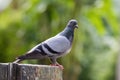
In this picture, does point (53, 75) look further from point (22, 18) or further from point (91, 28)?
point (22, 18)

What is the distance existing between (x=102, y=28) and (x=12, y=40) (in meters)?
1.73

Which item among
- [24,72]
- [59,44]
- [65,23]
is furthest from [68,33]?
[65,23]

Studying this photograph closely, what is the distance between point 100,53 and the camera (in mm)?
9898

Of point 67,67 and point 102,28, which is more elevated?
point 102,28

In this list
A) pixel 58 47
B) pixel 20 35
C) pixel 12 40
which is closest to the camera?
pixel 58 47

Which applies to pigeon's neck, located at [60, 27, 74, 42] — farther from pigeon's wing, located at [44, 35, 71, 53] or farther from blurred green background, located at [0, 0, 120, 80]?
blurred green background, located at [0, 0, 120, 80]

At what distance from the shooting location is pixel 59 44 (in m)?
2.21

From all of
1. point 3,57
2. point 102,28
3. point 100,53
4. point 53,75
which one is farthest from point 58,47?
point 100,53

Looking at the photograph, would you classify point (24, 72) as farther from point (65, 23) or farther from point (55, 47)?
point (65, 23)

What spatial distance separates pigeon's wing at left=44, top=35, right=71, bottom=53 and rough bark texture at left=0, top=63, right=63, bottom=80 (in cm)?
18

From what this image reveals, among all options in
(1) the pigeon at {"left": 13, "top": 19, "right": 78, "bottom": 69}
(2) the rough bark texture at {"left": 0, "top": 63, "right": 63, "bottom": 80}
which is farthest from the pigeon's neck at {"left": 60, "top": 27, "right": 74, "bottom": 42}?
(2) the rough bark texture at {"left": 0, "top": 63, "right": 63, "bottom": 80}

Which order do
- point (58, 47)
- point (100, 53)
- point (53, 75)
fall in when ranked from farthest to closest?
point (100, 53) < point (58, 47) < point (53, 75)

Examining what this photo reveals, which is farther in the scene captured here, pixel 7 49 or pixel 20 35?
pixel 7 49

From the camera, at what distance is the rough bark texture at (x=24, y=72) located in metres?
1.90
